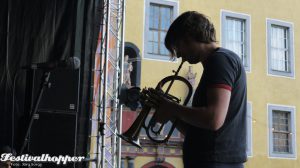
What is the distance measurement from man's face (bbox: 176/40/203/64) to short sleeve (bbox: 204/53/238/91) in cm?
7

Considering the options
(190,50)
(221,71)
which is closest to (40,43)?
(190,50)

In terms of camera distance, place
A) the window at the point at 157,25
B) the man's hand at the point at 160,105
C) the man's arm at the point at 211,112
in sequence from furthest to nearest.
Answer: the window at the point at 157,25 < the man's hand at the point at 160,105 < the man's arm at the point at 211,112

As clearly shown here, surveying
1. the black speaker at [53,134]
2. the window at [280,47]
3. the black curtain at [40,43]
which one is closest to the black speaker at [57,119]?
the black speaker at [53,134]

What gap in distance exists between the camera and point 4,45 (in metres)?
5.75

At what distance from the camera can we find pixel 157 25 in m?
15.2

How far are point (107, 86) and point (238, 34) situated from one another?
10346 mm

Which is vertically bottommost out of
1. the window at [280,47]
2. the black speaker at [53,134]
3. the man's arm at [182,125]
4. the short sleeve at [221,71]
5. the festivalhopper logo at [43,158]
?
the festivalhopper logo at [43,158]

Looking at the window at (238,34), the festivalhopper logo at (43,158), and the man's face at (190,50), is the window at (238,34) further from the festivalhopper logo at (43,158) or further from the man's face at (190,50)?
the man's face at (190,50)

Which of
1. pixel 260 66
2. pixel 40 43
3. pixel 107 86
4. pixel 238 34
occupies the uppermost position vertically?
pixel 238 34

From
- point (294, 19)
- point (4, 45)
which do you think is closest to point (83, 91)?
point (4, 45)

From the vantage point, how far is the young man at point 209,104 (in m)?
2.09

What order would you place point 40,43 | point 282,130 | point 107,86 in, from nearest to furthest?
point 40,43
point 107,86
point 282,130

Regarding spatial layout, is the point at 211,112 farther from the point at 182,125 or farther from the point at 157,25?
the point at 157,25

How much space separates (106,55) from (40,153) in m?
1.67
